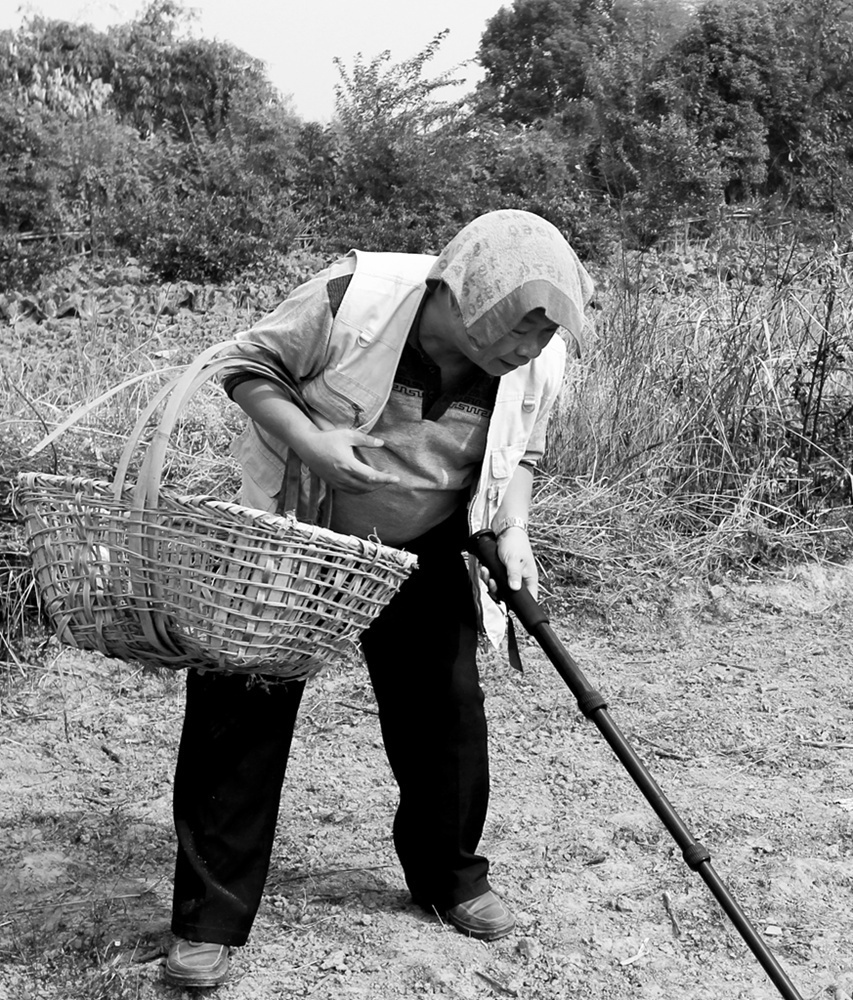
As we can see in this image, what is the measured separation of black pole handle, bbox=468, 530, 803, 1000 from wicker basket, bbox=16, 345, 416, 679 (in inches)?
10.9

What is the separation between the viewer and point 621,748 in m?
2.07

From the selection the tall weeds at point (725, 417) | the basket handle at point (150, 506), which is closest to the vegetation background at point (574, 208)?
the tall weeds at point (725, 417)

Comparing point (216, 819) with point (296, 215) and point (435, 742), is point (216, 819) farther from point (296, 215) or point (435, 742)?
point (296, 215)

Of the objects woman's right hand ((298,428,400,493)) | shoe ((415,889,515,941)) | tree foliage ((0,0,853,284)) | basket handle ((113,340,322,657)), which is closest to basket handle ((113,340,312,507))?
basket handle ((113,340,322,657))

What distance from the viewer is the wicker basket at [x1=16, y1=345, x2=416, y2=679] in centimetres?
185

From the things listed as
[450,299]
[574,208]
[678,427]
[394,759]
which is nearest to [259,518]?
[450,299]

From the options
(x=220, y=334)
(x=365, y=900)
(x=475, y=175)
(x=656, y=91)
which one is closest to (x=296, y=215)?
(x=475, y=175)

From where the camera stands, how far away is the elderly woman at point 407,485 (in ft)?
6.57

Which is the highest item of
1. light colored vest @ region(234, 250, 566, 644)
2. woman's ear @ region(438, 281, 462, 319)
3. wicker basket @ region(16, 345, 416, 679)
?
woman's ear @ region(438, 281, 462, 319)

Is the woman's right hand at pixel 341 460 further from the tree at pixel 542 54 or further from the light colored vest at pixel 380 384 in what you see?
the tree at pixel 542 54

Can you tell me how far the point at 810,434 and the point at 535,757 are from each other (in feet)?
8.13

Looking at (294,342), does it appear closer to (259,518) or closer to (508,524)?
(259,518)

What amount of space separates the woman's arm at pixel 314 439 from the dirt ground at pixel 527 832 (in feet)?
3.69

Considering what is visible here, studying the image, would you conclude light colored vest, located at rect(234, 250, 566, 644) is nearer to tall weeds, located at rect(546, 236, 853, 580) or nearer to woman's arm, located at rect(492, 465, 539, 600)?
woman's arm, located at rect(492, 465, 539, 600)
